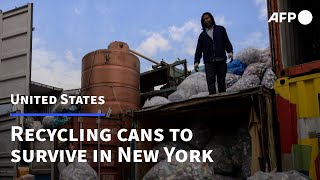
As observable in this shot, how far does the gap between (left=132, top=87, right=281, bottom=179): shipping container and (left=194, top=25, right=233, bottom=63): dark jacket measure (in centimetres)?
96

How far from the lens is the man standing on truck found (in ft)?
19.0

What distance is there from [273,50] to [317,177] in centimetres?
139

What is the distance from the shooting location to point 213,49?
5.83 m

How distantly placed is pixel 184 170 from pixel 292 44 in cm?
185

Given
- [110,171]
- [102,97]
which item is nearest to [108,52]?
[102,97]

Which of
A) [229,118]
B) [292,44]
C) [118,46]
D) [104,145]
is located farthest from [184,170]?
[118,46]

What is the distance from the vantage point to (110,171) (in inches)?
231

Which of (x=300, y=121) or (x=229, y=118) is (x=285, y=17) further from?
(x=229, y=118)

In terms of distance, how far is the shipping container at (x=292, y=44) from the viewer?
422 centimetres

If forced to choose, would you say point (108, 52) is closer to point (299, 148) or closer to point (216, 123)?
point (216, 123)

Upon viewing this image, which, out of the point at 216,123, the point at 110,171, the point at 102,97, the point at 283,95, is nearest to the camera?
the point at 283,95

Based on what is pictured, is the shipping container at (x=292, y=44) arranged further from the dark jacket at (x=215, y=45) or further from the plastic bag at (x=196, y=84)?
the plastic bag at (x=196, y=84)

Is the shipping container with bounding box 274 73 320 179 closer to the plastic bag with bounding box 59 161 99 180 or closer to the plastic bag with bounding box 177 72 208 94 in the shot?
the plastic bag with bounding box 59 161 99 180

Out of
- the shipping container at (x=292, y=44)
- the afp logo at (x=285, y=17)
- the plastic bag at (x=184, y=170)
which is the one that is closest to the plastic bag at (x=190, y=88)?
the shipping container at (x=292, y=44)
